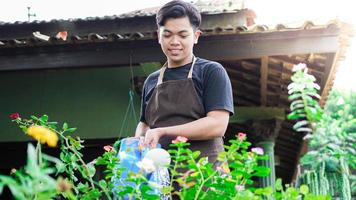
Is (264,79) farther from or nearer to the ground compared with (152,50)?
nearer to the ground

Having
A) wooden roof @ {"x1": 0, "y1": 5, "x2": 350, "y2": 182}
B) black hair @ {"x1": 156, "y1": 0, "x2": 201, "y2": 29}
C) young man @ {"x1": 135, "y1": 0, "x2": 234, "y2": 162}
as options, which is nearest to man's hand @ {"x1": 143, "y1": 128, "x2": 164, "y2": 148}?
young man @ {"x1": 135, "y1": 0, "x2": 234, "y2": 162}

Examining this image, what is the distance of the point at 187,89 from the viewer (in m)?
2.36

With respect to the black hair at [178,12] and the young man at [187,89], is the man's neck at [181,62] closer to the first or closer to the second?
the young man at [187,89]

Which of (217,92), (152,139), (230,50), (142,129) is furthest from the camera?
(230,50)

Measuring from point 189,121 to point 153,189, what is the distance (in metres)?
0.71

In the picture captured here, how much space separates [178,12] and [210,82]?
1.01 ft

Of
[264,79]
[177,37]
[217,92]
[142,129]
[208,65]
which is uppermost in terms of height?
[264,79]

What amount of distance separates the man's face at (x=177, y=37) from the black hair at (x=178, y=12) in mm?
16

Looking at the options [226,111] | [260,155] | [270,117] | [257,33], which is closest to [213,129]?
[226,111]

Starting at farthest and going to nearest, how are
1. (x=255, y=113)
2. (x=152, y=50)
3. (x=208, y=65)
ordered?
(x=255, y=113) → (x=152, y=50) → (x=208, y=65)

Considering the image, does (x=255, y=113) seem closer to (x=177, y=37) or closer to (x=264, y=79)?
(x=264, y=79)

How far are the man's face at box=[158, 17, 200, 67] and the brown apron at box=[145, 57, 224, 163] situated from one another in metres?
0.09

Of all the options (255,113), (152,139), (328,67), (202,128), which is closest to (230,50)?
(328,67)

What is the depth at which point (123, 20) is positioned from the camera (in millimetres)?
6238
